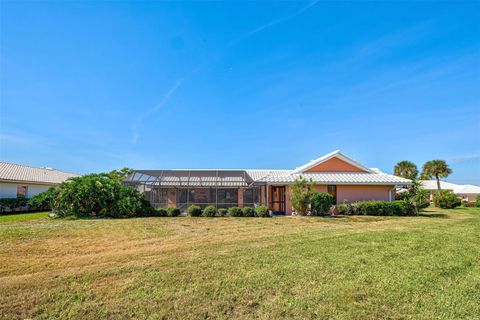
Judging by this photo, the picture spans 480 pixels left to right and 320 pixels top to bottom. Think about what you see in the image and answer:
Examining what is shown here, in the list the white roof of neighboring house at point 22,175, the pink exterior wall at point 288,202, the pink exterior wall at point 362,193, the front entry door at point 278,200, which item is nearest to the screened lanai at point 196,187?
the front entry door at point 278,200

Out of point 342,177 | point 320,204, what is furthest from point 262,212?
point 342,177

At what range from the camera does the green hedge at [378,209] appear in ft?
61.7

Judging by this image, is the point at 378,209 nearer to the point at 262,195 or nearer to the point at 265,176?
the point at 265,176

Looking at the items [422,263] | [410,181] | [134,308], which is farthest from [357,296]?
[410,181]

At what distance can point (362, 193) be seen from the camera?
21.1 metres

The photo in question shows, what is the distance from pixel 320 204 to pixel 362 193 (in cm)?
495

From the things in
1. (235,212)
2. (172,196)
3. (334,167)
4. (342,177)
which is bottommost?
(235,212)

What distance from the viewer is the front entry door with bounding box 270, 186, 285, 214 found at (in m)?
21.5

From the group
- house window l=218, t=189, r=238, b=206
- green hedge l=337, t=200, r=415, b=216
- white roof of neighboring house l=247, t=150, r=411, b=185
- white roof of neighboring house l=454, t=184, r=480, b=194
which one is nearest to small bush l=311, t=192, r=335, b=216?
green hedge l=337, t=200, r=415, b=216

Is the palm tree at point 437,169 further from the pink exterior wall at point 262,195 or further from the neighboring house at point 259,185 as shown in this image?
the pink exterior wall at point 262,195

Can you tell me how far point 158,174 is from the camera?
22.5 m

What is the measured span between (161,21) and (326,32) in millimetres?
8731

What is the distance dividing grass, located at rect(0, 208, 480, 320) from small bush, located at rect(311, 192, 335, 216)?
949 centimetres

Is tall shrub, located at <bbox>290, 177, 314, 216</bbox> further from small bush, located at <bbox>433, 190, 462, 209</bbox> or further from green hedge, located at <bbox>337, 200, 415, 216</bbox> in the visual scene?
small bush, located at <bbox>433, 190, 462, 209</bbox>
